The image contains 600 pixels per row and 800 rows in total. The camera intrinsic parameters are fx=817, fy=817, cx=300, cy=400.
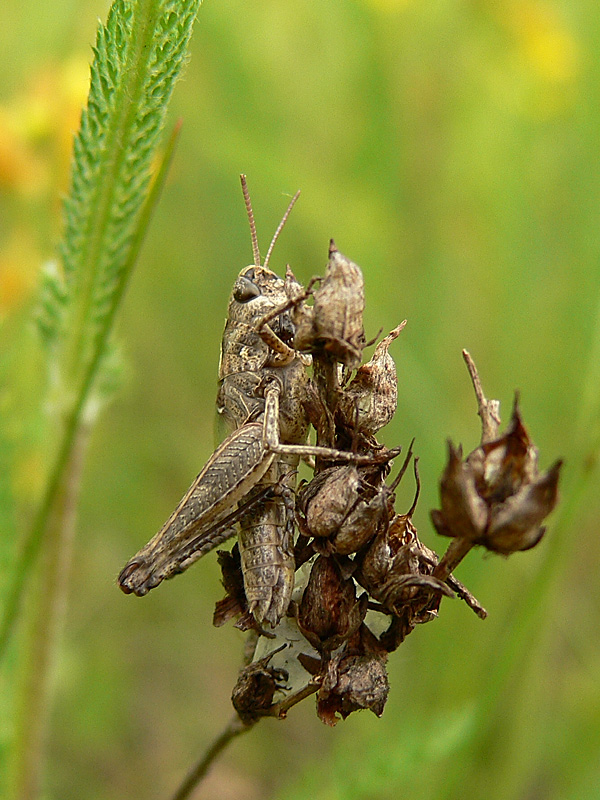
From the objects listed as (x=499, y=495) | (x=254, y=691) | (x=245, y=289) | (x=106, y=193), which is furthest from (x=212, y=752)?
(x=245, y=289)

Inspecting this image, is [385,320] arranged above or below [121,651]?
above

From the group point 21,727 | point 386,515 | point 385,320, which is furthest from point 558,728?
point 386,515

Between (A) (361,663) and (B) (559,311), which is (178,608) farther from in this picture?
(A) (361,663)

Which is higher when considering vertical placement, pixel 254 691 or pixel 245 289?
pixel 245 289

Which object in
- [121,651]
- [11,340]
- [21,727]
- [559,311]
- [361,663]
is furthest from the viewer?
[121,651]

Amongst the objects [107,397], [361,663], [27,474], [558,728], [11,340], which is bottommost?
[558,728]

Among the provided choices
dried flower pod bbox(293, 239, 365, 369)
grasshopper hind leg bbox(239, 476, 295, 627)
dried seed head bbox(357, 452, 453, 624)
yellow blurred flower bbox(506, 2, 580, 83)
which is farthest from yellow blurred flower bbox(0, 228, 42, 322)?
yellow blurred flower bbox(506, 2, 580, 83)

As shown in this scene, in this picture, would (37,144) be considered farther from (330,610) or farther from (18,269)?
(330,610)
